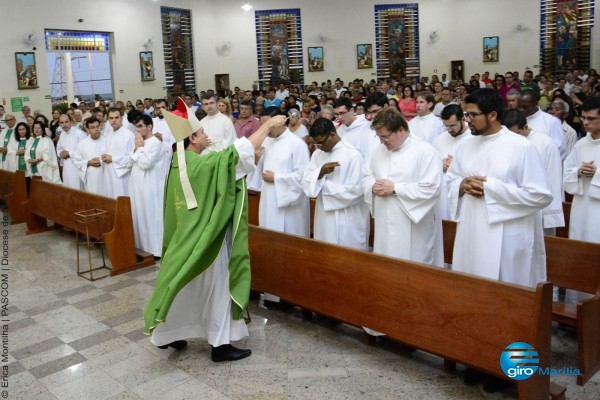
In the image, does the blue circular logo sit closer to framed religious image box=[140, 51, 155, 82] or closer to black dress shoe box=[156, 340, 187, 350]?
black dress shoe box=[156, 340, 187, 350]

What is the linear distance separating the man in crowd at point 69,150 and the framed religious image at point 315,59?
12994 mm

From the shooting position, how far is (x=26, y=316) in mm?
5734

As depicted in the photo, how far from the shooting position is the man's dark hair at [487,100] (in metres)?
4.00

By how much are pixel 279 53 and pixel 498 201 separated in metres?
19.1

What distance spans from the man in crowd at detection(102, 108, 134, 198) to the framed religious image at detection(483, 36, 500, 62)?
16761 mm

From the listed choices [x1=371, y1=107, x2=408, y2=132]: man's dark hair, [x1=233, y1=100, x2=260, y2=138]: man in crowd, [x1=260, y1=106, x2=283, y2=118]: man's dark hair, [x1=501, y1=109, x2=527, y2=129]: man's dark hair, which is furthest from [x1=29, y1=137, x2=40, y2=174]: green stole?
[x1=501, y1=109, x2=527, y2=129]: man's dark hair

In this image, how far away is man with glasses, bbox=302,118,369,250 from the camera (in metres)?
5.12

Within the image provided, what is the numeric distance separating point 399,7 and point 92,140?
16156 mm

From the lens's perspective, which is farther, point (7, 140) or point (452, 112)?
point (7, 140)

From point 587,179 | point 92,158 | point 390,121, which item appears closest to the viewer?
point 390,121

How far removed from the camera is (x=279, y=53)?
72.7ft

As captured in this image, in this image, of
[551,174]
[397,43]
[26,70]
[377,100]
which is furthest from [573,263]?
[397,43]

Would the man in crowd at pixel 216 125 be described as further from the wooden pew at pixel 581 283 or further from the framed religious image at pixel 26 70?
the framed religious image at pixel 26 70

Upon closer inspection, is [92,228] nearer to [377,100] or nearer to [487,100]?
[377,100]
